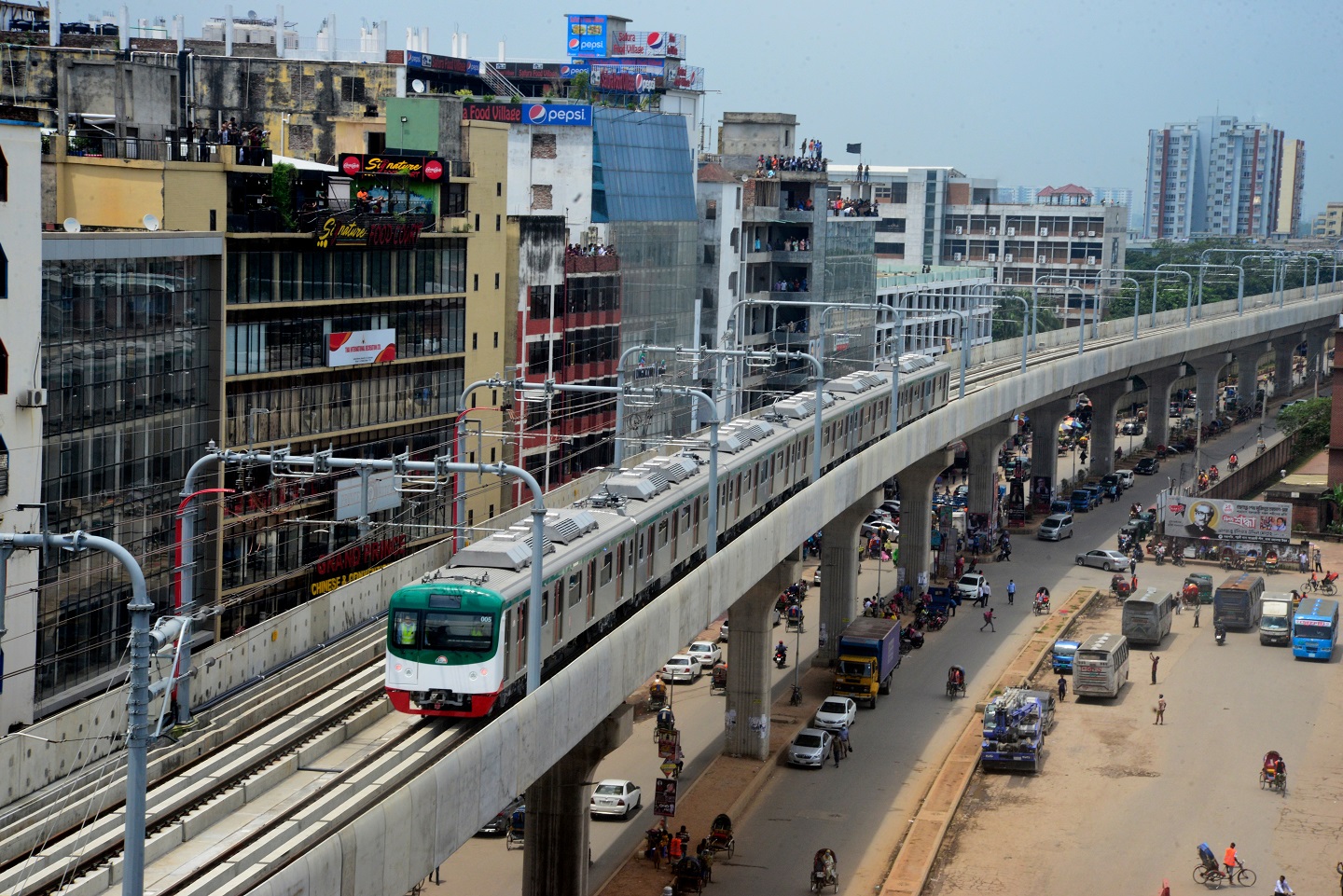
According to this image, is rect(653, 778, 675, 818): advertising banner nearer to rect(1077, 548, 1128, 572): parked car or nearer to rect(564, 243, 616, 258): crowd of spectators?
rect(564, 243, 616, 258): crowd of spectators

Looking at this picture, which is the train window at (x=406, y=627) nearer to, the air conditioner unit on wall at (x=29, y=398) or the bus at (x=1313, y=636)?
the air conditioner unit on wall at (x=29, y=398)

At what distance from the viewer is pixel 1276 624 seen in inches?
2576

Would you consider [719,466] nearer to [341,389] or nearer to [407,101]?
[341,389]

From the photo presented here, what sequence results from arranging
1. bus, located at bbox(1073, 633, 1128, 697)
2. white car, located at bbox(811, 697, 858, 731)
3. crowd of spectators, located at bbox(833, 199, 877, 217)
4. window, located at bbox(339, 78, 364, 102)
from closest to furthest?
white car, located at bbox(811, 697, 858, 731) → bus, located at bbox(1073, 633, 1128, 697) → window, located at bbox(339, 78, 364, 102) → crowd of spectators, located at bbox(833, 199, 877, 217)

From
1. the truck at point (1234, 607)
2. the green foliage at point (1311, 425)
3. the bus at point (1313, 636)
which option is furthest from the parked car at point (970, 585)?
the green foliage at point (1311, 425)

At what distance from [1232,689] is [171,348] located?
119 ft

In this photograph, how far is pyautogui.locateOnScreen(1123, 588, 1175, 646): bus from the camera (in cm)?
6431

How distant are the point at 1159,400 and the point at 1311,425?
377 inches

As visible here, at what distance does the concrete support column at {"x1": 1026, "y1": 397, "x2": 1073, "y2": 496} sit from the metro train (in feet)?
141

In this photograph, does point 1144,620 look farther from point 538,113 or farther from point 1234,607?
point 538,113

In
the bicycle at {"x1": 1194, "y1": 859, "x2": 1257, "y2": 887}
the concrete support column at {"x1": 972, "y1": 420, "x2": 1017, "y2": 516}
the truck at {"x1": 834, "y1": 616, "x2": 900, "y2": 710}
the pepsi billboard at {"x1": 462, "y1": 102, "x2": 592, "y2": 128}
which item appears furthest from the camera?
the concrete support column at {"x1": 972, "y1": 420, "x2": 1017, "y2": 516}

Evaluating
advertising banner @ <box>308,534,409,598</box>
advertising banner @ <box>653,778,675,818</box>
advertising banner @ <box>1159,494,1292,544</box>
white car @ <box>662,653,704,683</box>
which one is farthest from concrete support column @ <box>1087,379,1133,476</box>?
advertising banner @ <box>653,778,675,818</box>

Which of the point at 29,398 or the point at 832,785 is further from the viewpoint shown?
the point at 832,785

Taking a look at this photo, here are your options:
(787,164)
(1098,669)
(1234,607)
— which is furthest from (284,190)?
(787,164)
